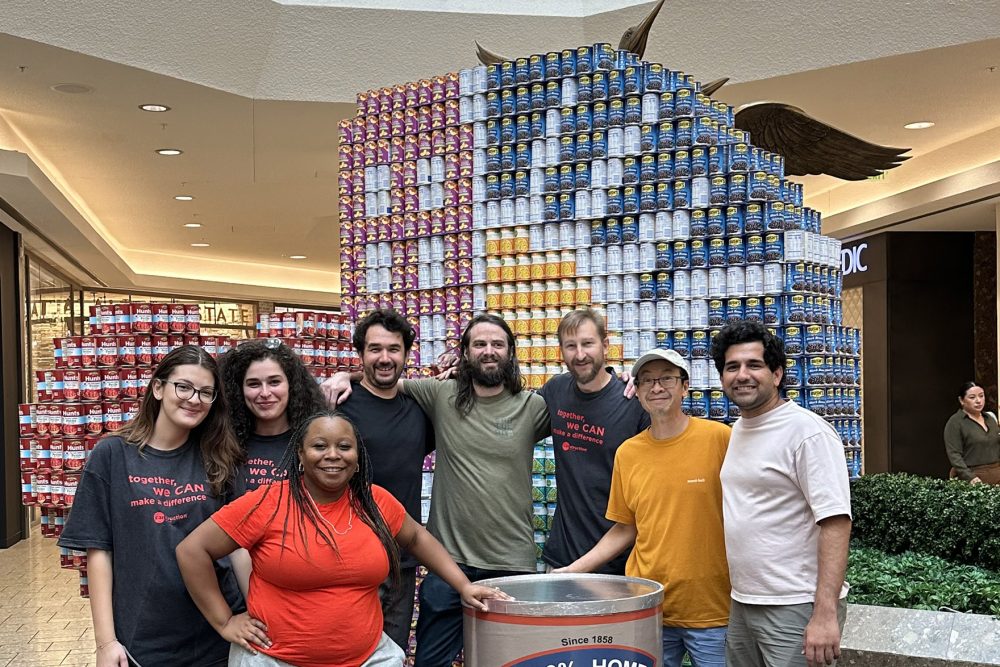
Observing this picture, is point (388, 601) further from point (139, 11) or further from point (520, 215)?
point (139, 11)

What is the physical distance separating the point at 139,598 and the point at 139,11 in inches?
220

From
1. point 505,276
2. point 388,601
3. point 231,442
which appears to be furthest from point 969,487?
point 231,442

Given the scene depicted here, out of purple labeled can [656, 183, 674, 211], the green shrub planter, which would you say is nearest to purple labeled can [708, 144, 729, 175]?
purple labeled can [656, 183, 674, 211]

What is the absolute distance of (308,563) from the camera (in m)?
2.62

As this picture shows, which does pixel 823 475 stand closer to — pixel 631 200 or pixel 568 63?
pixel 631 200

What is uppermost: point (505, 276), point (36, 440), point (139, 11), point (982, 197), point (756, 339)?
point (139, 11)

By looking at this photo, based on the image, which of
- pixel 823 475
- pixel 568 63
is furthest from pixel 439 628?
pixel 568 63

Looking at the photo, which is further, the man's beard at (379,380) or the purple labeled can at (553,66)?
the purple labeled can at (553,66)

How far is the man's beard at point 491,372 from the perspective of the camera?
11.9 ft

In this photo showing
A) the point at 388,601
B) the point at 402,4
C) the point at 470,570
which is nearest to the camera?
the point at 388,601

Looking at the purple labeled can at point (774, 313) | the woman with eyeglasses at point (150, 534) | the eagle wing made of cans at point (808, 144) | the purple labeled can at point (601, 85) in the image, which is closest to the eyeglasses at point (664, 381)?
the woman with eyeglasses at point (150, 534)

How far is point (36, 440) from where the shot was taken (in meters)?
5.64

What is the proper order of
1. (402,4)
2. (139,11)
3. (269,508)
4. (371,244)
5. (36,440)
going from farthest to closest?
(402,4), (139,11), (371,244), (36,440), (269,508)

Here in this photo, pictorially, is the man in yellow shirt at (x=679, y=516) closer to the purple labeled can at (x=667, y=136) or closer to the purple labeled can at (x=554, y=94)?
the purple labeled can at (x=667, y=136)
